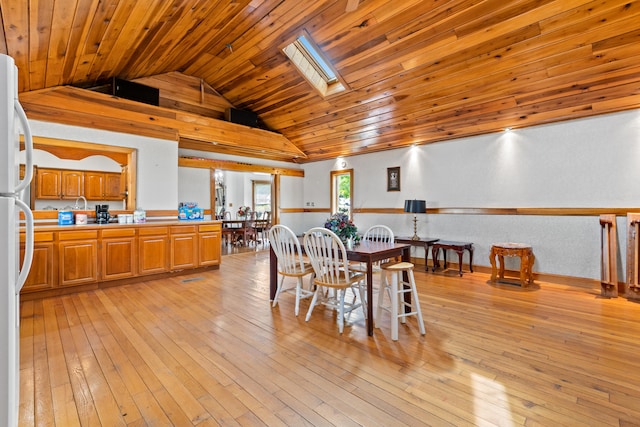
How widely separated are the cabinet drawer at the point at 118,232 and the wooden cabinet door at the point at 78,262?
Answer: 0.14 metres

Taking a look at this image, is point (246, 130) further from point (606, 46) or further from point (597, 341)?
point (597, 341)

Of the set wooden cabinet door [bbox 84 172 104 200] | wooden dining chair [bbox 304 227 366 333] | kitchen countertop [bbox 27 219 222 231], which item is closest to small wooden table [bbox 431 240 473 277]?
wooden dining chair [bbox 304 227 366 333]

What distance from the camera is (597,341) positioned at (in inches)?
101

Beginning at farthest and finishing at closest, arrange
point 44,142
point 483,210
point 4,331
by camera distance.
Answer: point 483,210
point 44,142
point 4,331

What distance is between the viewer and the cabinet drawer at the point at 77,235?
12.9 feet

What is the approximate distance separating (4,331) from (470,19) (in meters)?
4.37

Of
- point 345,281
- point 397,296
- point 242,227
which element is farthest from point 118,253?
point 242,227

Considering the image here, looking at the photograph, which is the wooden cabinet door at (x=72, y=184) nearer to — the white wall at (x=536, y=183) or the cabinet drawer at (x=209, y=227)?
the cabinet drawer at (x=209, y=227)

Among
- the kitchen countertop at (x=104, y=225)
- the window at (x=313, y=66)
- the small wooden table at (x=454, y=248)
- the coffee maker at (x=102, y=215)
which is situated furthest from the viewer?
the small wooden table at (x=454, y=248)

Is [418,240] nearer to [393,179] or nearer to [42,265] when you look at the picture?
[393,179]

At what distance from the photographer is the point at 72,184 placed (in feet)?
17.1

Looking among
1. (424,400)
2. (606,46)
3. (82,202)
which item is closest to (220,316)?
(424,400)

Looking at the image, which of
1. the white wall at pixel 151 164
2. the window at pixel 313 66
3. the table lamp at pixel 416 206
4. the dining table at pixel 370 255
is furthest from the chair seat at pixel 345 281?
Answer: the white wall at pixel 151 164

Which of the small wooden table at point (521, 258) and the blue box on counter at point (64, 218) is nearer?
the blue box on counter at point (64, 218)
